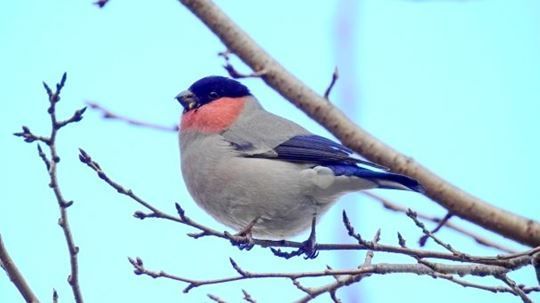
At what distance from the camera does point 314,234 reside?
461 centimetres

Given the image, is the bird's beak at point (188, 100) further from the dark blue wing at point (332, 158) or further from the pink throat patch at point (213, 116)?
the dark blue wing at point (332, 158)

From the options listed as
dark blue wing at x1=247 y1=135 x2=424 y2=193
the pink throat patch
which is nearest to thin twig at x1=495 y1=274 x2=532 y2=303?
dark blue wing at x1=247 y1=135 x2=424 y2=193

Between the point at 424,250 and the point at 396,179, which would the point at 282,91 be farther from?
the point at 424,250

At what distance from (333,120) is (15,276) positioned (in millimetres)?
2200

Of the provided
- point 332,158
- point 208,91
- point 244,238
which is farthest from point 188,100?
point 244,238

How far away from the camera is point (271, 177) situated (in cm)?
463

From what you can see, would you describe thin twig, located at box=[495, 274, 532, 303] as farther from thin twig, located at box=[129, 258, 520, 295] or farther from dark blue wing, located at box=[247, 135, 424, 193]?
dark blue wing, located at box=[247, 135, 424, 193]

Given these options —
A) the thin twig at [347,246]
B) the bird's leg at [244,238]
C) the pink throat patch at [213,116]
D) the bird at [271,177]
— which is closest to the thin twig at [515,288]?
the thin twig at [347,246]

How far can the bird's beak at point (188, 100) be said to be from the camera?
18.1ft

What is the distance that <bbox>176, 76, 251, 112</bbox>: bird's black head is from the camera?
5.54 m

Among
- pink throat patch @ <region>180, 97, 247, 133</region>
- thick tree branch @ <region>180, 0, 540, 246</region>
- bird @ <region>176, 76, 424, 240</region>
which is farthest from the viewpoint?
pink throat patch @ <region>180, 97, 247, 133</region>

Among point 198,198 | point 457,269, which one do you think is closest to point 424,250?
point 457,269

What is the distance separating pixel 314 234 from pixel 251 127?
893 mm

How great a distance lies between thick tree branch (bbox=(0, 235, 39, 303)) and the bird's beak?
8.73 ft
